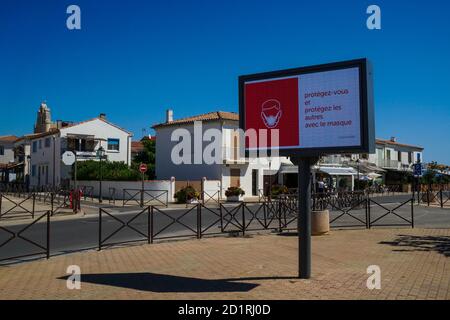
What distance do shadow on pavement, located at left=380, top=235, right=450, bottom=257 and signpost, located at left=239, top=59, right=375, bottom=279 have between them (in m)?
3.99

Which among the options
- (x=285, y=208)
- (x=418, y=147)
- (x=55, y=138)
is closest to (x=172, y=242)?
(x=285, y=208)

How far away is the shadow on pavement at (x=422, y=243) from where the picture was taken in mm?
9977

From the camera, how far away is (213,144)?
3438 cm

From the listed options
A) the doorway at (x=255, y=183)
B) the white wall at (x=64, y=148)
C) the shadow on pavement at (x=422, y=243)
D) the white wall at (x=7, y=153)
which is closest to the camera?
the shadow on pavement at (x=422, y=243)

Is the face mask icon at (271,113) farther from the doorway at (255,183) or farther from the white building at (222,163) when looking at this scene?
the doorway at (255,183)

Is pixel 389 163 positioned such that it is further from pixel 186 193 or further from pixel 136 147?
pixel 186 193

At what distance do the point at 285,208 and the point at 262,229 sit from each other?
1.27m

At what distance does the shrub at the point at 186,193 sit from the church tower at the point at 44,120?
30.8 metres

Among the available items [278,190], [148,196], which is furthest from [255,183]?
[148,196]

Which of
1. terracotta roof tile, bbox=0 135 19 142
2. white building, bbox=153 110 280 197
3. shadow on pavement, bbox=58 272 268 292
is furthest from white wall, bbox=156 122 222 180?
terracotta roof tile, bbox=0 135 19 142

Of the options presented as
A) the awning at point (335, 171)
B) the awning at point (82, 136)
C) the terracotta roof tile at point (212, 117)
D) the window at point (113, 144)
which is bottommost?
the awning at point (335, 171)

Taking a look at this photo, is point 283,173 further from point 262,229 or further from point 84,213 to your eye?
point 262,229

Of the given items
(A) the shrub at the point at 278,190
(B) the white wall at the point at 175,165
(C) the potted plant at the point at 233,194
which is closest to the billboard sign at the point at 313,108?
(C) the potted plant at the point at 233,194

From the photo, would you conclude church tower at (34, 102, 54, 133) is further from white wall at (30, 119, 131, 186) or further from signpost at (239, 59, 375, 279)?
signpost at (239, 59, 375, 279)
